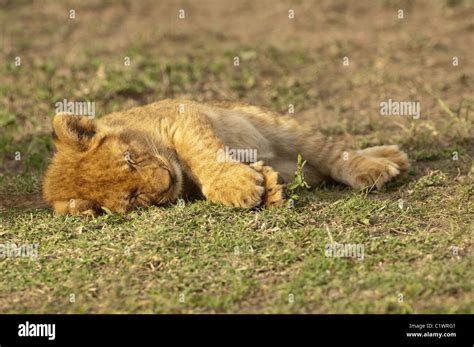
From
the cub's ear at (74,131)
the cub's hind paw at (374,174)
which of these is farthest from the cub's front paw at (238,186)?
the cub's hind paw at (374,174)

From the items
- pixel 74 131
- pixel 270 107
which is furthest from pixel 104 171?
pixel 270 107

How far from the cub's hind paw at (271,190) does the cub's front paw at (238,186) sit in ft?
0.16

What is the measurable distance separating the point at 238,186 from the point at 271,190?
9.0 inches

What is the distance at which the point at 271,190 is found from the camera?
5.34 m

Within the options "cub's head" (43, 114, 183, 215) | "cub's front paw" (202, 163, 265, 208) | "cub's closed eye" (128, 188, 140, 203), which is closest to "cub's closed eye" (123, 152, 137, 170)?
"cub's head" (43, 114, 183, 215)

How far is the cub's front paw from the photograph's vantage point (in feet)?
17.3

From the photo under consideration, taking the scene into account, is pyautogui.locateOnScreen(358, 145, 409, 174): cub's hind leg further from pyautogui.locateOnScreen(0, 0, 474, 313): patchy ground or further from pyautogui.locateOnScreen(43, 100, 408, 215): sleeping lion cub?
pyautogui.locateOnScreen(0, 0, 474, 313): patchy ground

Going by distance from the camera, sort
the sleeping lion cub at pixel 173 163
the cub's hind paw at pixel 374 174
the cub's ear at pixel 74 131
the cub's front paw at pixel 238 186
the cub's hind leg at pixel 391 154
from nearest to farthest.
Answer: the cub's front paw at pixel 238 186 → the sleeping lion cub at pixel 173 163 → the cub's ear at pixel 74 131 → the cub's hind paw at pixel 374 174 → the cub's hind leg at pixel 391 154

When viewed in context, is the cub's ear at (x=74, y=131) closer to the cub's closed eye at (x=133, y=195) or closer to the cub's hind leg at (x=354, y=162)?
the cub's closed eye at (x=133, y=195)

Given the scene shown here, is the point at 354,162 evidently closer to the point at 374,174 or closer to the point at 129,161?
the point at 374,174

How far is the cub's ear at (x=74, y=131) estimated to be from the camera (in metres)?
5.59

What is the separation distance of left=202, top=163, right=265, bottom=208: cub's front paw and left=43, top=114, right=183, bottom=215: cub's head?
1.13 ft

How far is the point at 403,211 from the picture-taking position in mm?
5398
